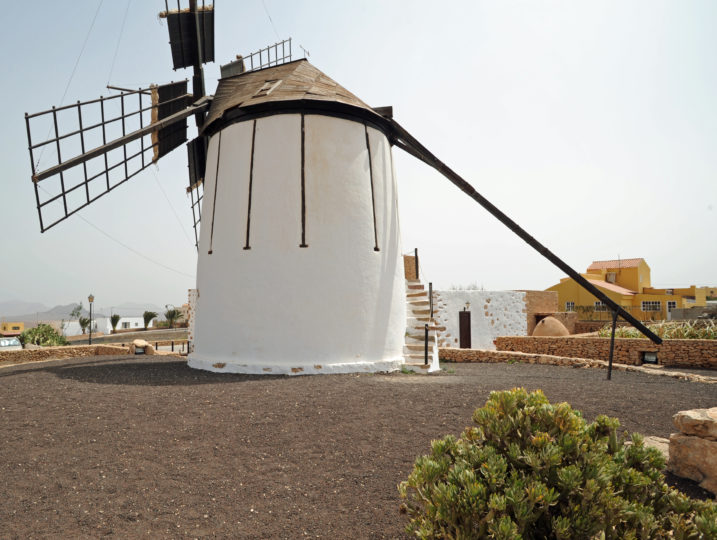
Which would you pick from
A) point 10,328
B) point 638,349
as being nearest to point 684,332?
point 638,349

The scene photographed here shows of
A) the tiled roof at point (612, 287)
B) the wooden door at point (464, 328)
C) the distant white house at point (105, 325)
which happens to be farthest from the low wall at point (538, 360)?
the distant white house at point (105, 325)

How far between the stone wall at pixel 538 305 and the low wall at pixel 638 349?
20.5 feet

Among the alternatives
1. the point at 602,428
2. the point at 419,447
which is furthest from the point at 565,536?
the point at 419,447

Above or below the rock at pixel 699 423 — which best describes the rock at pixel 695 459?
below

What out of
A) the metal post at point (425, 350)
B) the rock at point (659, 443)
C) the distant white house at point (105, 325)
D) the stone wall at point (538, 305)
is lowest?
the distant white house at point (105, 325)

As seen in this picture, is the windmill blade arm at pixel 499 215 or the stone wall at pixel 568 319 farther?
the stone wall at pixel 568 319

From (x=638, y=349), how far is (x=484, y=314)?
691 cm

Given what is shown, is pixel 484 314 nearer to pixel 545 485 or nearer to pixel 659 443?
pixel 659 443

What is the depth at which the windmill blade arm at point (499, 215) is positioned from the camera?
955 cm

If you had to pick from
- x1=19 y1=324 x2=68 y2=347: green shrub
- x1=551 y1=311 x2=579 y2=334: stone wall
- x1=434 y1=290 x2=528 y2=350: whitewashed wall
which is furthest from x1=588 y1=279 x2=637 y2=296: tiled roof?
x1=19 y1=324 x2=68 y2=347: green shrub

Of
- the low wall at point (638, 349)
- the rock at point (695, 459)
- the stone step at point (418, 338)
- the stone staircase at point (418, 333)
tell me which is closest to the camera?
the rock at point (695, 459)

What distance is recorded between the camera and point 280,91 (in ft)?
32.4

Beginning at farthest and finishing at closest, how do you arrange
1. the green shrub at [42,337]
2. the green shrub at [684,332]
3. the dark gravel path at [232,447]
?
1. the green shrub at [42,337]
2. the green shrub at [684,332]
3. the dark gravel path at [232,447]

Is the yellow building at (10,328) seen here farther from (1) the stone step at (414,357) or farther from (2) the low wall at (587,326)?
(2) the low wall at (587,326)
